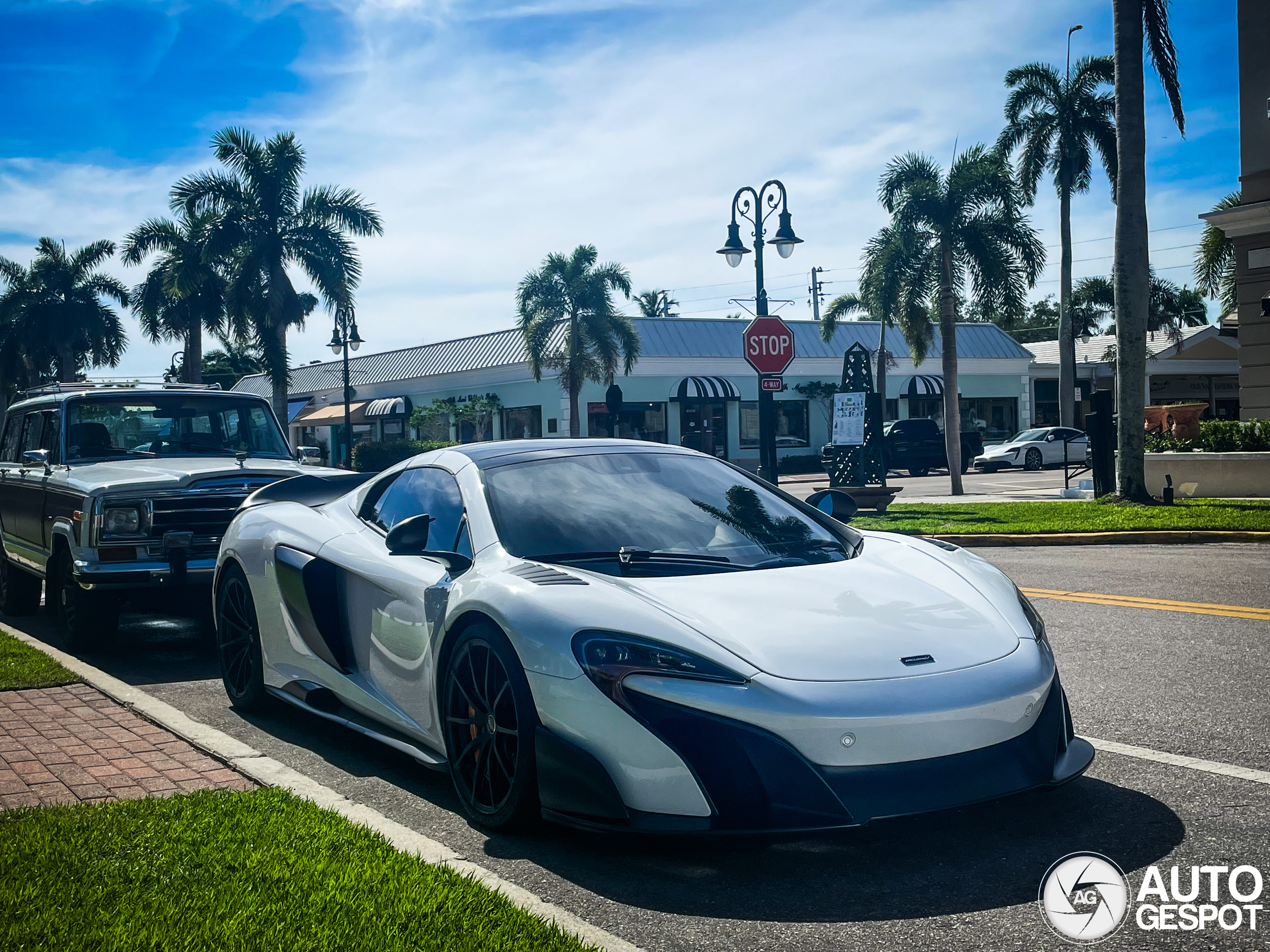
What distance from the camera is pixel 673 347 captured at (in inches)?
1956

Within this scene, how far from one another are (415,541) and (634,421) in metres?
43.7

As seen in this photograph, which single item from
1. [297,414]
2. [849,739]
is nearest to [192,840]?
[849,739]

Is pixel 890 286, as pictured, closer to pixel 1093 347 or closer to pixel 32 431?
pixel 32 431

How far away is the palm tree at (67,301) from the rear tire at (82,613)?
52.8 metres

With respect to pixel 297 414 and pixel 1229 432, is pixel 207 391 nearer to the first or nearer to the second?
pixel 1229 432

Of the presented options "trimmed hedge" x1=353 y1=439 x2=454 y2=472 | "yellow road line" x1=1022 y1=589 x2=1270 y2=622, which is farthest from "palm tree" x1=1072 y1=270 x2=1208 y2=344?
"yellow road line" x1=1022 y1=589 x2=1270 y2=622

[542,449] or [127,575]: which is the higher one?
[542,449]

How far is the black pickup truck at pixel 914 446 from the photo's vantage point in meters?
38.9

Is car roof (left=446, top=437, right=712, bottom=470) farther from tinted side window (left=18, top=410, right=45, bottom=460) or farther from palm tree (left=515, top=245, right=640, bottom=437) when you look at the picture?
palm tree (left=515, top=245, right=640, bottom=437)

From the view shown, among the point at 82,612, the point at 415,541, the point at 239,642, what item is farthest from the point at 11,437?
the point at 415,541

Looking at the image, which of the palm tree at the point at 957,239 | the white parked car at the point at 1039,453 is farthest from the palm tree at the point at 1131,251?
the white parked car at the point at 1039,453

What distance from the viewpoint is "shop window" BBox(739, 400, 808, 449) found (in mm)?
51562

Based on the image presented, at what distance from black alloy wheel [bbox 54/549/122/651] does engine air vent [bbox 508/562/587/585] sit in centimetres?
481

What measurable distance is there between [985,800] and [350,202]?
121 ft
